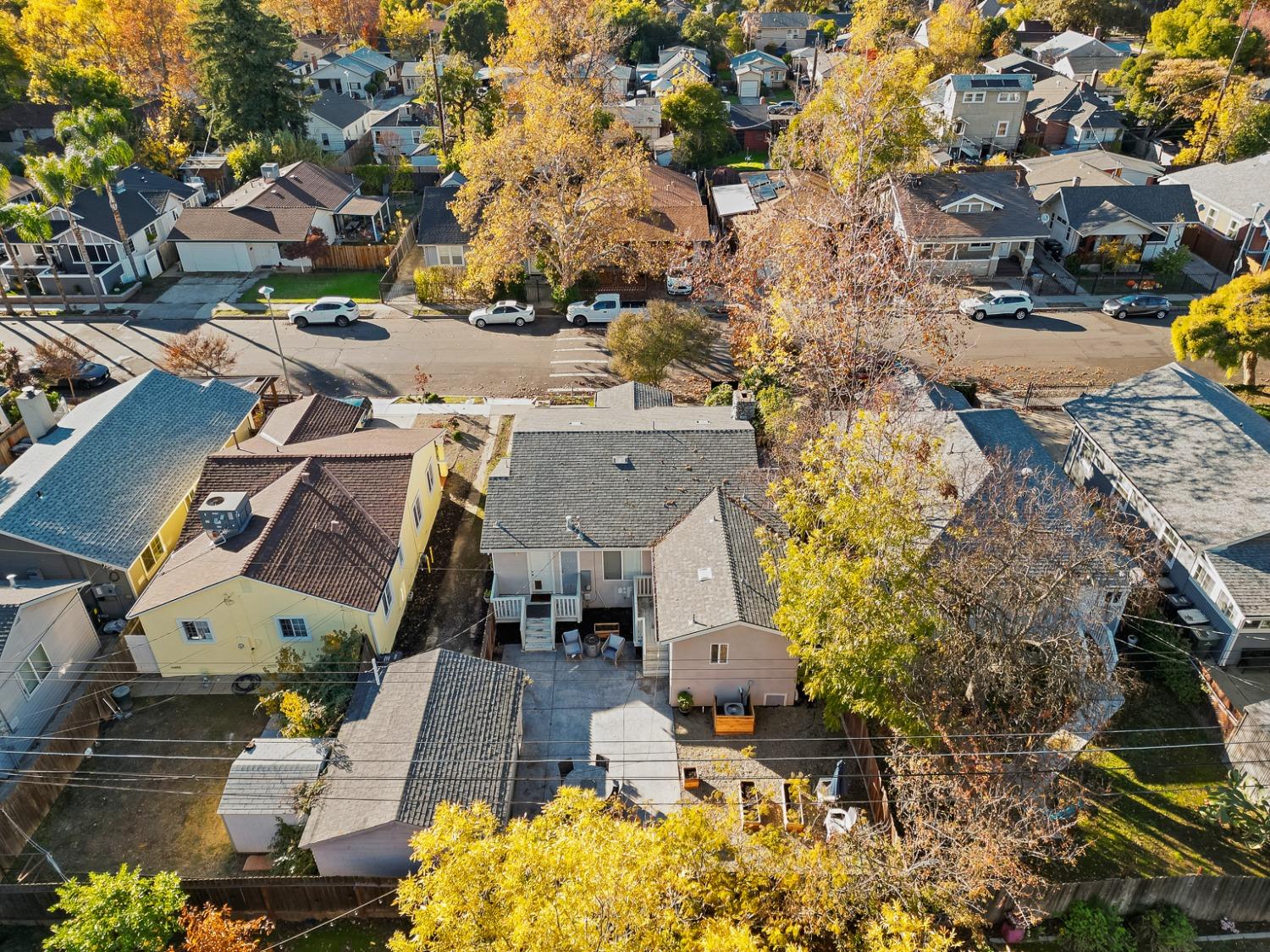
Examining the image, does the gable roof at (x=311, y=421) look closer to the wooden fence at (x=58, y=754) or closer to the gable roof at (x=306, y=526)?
the gable roof at (x=306, y=526)

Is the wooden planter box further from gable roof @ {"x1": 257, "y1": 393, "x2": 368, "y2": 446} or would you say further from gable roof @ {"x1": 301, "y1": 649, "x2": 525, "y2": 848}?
gable roof @ {"x1": 257, "y1": 393, "x2": 368, "y2": 446}

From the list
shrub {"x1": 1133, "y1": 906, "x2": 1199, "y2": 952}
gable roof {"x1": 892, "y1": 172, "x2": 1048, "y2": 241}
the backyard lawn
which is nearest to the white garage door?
the backyard lawn

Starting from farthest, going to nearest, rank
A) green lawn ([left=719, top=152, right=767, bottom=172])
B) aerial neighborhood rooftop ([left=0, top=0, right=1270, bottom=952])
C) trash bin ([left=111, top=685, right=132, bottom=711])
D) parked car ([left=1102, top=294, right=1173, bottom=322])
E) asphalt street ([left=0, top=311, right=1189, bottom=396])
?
green lawn ([left=719, top=152, right=767, bottom=172]), parked car ([left=1102, top=294, right=1173, bottom=322]), asphalt street ([left=0, top=311, right=1189, bottom=396]), trash bin ([left=111, top=685, right=132, bottom=711]), aerial neighborhood rooftop ([left=0, top=0, right=1270, bottom=952])

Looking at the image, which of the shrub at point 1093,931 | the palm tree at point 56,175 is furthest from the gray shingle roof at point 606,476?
the palm tree at point 56,175

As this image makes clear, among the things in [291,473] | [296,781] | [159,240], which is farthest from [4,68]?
[296,781]

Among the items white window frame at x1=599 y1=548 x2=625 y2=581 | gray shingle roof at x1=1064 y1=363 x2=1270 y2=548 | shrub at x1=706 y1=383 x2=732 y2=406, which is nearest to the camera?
gray shingle roof at x1=1064 y1=363 x2=1270 y2=548

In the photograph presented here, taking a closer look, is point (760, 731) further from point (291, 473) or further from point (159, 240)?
point (159, 240)

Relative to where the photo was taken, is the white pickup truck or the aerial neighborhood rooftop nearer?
the aerial neighborhood rooftop
